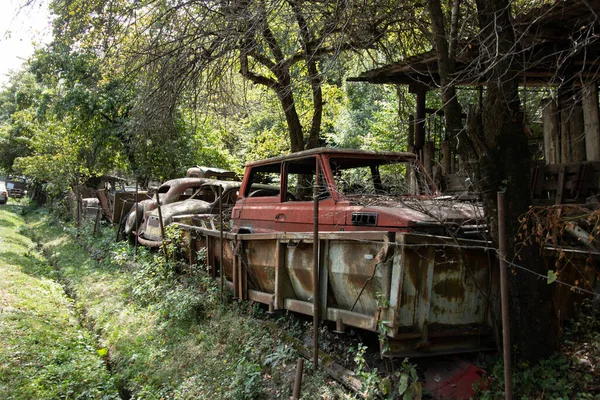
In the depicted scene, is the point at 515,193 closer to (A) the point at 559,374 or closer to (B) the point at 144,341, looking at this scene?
(A) the point at 559,374

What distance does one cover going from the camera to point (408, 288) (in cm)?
413

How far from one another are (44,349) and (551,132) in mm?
8040

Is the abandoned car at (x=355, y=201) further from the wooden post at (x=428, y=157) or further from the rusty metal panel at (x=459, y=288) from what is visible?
the wooden post at (x=428, y=157)

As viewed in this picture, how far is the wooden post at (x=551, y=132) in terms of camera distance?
284 inches

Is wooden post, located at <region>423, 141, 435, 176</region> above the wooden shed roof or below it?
below

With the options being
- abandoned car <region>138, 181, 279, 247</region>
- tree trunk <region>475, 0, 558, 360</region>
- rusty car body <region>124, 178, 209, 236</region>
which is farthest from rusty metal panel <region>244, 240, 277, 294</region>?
rusty car body <region>124, 178, 209, 236</region>

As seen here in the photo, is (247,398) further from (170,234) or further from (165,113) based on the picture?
(165,113)

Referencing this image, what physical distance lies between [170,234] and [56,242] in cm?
1093

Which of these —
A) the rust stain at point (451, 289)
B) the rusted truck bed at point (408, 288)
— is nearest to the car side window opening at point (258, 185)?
the rusted truck bed at point (408, 288)

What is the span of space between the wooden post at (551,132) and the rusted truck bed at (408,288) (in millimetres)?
3687

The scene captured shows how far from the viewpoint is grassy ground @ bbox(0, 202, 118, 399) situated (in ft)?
19.0

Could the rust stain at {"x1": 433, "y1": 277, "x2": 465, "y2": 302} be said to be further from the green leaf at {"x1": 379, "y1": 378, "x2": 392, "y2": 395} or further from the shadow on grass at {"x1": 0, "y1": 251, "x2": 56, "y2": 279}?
the shadow on grass at {"x1": 0, "y1": 251, "x2": 56, "y2": 279}

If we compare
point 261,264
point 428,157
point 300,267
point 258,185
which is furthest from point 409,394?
point 428,157

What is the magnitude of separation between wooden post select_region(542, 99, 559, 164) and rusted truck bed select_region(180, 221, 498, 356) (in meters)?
3.69
